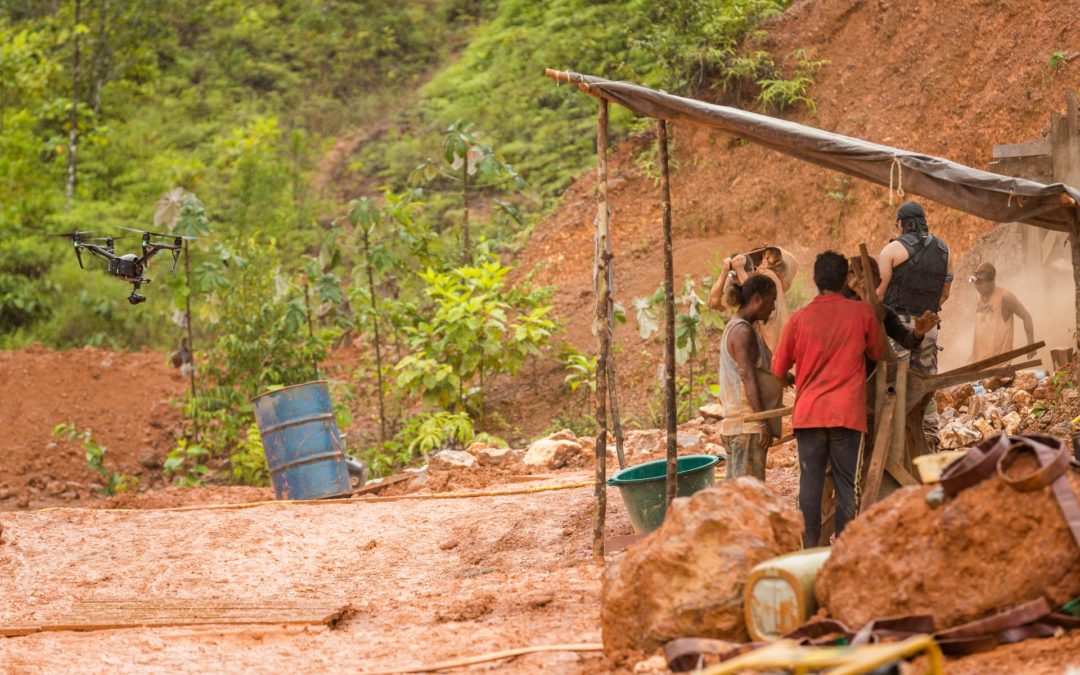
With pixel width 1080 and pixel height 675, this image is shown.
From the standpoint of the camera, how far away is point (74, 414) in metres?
15.4

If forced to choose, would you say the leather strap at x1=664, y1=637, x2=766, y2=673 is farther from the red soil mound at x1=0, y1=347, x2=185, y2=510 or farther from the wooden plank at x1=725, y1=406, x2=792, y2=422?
the red soil mound at x1=0, y1=347, x2=185, y2=510

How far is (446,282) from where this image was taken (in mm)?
13141

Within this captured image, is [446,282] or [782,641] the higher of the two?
[446,282]

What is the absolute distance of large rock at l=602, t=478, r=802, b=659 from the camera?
485cm

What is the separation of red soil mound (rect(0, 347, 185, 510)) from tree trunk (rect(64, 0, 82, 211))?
5.26 metres

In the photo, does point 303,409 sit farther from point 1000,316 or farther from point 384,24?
point 384,24

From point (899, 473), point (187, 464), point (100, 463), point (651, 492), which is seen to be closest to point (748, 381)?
point (899, 473)

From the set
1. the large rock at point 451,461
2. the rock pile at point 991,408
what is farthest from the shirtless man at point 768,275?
the large rock at point 451,461

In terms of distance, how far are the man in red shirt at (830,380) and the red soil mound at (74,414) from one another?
952 cm

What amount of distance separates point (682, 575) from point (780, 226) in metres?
11.1

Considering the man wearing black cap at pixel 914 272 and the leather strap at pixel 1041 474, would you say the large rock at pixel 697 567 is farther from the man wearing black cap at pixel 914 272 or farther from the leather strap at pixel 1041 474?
the man wearing black cap at pixel 914 272

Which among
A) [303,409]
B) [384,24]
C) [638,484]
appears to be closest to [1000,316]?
[638,484]

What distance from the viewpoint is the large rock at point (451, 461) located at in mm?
11156

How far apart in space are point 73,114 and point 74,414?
9035mm
